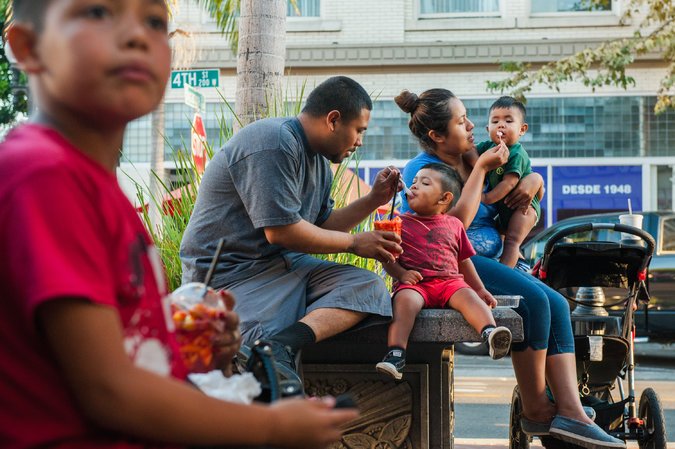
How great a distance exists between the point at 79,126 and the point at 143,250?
214 millimetres

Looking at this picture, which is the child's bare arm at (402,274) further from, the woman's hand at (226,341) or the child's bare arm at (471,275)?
the woman's hand at (226,341)

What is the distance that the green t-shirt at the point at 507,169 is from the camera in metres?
5.48

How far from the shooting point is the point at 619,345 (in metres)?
5.79

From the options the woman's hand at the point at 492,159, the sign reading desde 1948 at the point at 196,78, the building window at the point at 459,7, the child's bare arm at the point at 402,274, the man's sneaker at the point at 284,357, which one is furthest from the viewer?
the building window at the point at 459,7

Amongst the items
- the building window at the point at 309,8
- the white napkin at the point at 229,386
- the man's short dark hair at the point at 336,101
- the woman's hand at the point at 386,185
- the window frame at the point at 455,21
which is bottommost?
the white napkin at the point at 229,386

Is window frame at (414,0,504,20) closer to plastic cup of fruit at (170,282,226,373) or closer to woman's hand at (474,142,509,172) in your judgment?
woman's hand at (474,142,509,172)

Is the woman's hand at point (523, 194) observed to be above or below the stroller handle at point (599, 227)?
above

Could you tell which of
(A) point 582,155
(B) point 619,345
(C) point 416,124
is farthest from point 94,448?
(A) point 582,155

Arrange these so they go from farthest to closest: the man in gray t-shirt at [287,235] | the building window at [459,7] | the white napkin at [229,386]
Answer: the building window at [459,7], the man in gray t-shirt at [287,235], the white napkin at [229,386]

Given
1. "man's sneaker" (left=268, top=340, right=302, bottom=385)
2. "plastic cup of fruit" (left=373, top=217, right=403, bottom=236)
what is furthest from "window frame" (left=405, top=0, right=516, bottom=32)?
"man's sneaker" (left=268, top=340, right=302, bottom=385)

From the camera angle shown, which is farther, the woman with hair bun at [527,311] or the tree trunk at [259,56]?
the tree trunk at [259,56]

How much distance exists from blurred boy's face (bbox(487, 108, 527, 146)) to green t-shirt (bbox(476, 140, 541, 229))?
6 cm

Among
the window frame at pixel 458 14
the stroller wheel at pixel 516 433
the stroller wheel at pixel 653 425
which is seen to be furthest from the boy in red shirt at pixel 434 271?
the window frame at pixel 458 14

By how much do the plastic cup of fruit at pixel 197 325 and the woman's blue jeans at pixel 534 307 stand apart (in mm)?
3011
